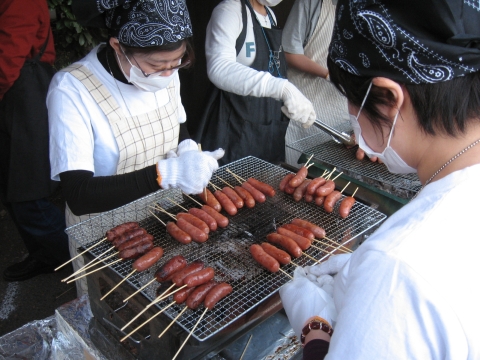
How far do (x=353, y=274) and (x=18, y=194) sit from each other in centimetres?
441

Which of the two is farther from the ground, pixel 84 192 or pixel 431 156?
pixel 431 156

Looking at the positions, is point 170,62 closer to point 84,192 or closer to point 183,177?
point 183,177

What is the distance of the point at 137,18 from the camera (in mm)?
2627

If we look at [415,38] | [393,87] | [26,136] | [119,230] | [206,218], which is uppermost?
[415,38]

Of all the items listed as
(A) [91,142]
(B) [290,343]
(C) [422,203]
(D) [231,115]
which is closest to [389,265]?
(C) [422,203]

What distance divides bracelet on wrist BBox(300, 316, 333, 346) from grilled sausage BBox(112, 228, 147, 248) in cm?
139

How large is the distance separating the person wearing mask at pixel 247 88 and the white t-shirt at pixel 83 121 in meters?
1.22

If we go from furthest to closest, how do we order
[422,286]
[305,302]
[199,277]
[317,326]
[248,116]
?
[248,116] < [199,277] < [305,302] < [317,326] < [422,286]

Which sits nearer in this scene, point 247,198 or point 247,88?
point 247,198

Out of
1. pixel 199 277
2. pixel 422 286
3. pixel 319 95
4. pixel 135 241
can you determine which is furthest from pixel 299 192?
pixel 319 95

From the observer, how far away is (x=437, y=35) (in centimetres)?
136

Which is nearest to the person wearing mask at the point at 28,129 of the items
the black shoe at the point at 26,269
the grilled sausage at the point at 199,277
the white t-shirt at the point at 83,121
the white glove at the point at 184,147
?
the black shoe at the point at 26,269

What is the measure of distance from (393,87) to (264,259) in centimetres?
149

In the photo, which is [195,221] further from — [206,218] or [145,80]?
[145,80]
